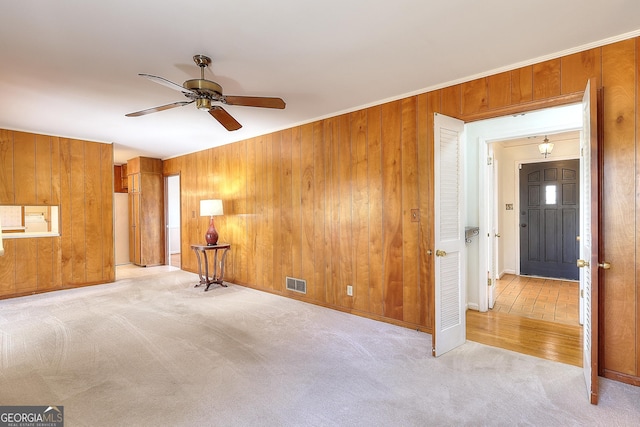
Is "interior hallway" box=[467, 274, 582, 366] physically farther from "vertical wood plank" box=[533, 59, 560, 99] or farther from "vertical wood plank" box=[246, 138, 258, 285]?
"vertical wood plank" box=[246, 138, 258, 285]

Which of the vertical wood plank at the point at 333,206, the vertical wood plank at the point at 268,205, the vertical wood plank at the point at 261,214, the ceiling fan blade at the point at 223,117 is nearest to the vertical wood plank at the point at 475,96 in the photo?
the vertical wood plank at the point at 333,206

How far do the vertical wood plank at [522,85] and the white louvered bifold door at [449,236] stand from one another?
1.53ft

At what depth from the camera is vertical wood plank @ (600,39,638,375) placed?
2256mm

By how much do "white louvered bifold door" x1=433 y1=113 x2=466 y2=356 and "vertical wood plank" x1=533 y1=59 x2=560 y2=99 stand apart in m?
0.62

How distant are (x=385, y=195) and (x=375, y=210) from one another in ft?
0.69

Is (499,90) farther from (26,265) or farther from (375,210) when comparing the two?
(26,265)

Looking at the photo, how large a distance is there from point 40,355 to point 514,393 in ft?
12.4

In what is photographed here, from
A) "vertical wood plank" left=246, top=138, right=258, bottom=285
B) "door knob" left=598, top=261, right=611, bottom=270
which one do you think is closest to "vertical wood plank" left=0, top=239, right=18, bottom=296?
"vertical wood plank" left=246, top=138, right=258, bottom=285

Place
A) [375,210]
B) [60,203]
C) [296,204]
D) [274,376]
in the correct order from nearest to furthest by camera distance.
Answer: [274,376] < [375,210] < [296,204] < [60,203]

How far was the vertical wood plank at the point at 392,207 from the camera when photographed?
342cm

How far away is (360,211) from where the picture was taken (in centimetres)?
375

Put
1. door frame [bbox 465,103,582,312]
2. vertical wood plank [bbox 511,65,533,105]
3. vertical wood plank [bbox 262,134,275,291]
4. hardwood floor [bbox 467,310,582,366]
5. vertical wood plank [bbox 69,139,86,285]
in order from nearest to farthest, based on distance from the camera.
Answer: vertical wood plank [bbox 511,65,533,105] < hardwood floor [bbox 467,310,582,366] < door frame [bbox 465,103,582,312] < vertical wood plank [bbox 262,134,275,291] < vertical wood plank [bbox 69,139,86,285]

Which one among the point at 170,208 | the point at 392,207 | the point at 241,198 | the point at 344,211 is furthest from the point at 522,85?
the point at 170,208

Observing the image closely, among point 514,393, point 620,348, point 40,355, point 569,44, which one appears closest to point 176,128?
point 40,355
